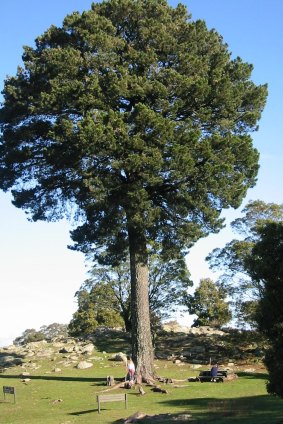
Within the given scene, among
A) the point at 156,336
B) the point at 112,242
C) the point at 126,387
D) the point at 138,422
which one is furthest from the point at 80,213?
the point at 156,336

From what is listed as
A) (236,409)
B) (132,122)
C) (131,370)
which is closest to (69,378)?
(131,370)

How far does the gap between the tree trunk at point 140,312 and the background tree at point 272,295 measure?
11337 mm

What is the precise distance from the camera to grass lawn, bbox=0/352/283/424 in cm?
1457

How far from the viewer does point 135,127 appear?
21.4 metres

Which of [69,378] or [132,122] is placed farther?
[69,378]

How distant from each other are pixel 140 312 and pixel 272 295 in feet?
40.0

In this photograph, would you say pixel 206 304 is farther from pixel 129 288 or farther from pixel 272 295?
pixel 272 295

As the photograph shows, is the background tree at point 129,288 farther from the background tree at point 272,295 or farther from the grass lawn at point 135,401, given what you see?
the background tree at point 272,295

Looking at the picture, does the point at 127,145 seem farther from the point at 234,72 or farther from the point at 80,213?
the point at 234,72

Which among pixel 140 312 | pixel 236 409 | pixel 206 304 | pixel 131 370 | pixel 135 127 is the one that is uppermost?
pixel 135 127

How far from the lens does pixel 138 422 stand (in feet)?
44.6

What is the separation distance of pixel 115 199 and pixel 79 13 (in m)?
9.66

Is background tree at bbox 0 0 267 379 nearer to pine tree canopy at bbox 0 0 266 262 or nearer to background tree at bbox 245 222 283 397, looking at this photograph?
pine tree canopy at bbox 0 0 266 262

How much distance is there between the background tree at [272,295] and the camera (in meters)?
11.2
